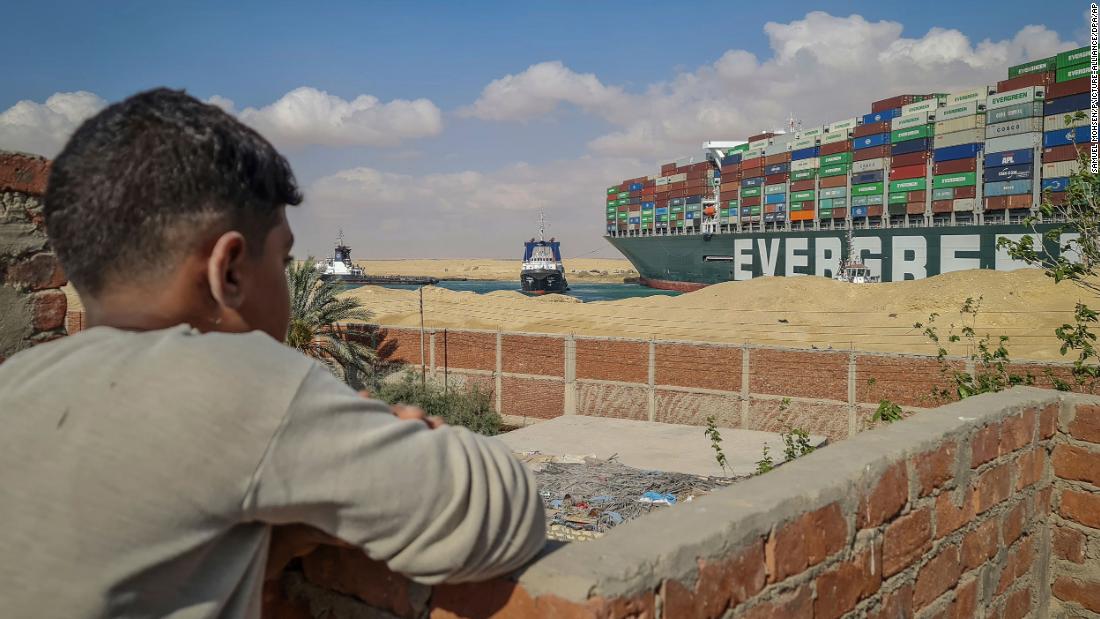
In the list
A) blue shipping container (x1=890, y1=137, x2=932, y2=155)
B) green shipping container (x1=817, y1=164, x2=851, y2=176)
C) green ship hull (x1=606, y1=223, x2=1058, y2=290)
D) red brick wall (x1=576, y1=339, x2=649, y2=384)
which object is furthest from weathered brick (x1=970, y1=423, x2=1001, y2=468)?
green shipping container (x1=817, y1=164, x2=851, y2=176)

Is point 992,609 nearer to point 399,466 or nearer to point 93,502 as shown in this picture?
point 399,466

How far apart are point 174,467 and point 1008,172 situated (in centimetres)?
4326

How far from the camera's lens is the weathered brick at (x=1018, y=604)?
9.20 feet

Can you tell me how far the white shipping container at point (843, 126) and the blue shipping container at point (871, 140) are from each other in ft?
5.22

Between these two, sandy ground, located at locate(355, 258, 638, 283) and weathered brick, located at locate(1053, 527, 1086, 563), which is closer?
weathered brick, located at locate(1053, 527, 1086, 563)

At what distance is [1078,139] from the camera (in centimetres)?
3400

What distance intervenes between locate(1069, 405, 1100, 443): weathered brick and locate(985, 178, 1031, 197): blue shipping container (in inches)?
1534

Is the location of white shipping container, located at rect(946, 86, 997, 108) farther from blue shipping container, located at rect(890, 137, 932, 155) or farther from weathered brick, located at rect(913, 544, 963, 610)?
weathered brick, located at rect(913, 544, 963, 610)

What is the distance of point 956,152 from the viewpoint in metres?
39.1

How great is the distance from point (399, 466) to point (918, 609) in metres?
2.05

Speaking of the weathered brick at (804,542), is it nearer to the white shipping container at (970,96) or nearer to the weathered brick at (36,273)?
the weathered brick at (36,273)

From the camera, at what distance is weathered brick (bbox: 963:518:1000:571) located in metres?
2.53

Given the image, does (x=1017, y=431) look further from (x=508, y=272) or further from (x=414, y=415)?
(x=508, y=272)

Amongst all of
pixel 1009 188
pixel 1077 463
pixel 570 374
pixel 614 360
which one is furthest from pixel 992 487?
pixel 1009 188
